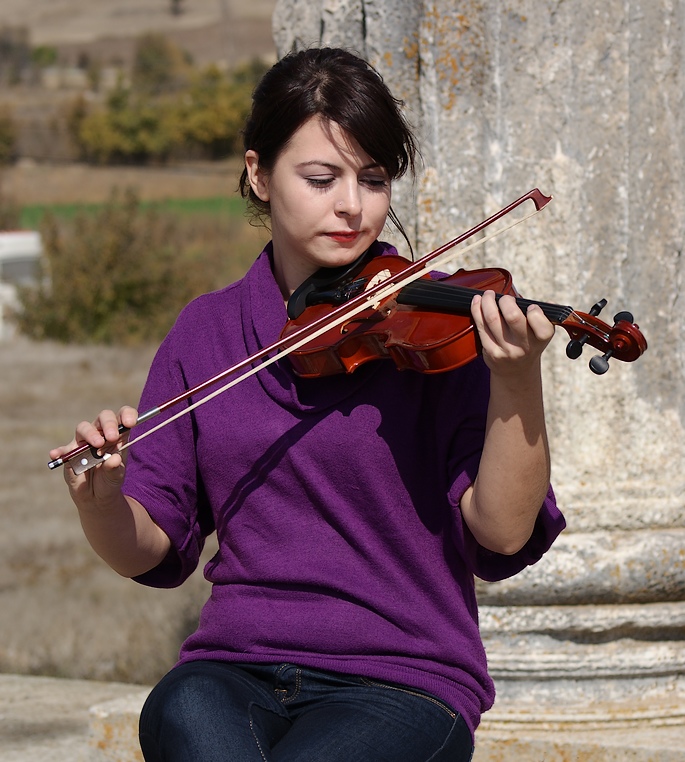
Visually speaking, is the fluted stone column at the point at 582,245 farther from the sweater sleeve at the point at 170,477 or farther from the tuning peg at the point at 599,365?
the tuning peg at the point at 599,365

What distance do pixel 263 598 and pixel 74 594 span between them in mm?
3584

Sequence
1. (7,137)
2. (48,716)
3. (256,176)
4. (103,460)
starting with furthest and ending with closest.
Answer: (7,137)
(48,716)
(256,176)
(103,460)

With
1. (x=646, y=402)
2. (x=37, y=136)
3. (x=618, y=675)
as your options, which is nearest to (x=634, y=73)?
(x=646, y=402)

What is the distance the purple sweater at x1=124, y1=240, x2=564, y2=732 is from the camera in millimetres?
1822

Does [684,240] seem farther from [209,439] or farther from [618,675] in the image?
[209,439]

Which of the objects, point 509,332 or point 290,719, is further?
point 290,719

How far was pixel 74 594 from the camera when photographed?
5.28 meters

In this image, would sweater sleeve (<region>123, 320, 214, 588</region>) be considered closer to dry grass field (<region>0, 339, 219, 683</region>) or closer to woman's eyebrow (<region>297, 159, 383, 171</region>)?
woman's eyebrow (<region>297, 159, 383, 171</region>)

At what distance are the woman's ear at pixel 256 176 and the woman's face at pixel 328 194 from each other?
0.08 metres

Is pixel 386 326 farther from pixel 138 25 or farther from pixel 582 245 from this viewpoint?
pixel 138 25

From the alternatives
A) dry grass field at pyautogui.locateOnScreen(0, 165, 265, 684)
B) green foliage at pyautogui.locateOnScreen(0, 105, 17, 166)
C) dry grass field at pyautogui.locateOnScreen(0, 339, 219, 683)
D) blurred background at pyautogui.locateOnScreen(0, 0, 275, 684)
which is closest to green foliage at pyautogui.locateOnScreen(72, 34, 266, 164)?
blurred background at pyautogui.locateOnScreen(0, 0, 275, 684)

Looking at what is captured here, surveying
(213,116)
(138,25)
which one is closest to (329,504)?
(213,116)

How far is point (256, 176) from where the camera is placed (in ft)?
6.88

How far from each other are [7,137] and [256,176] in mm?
40867
